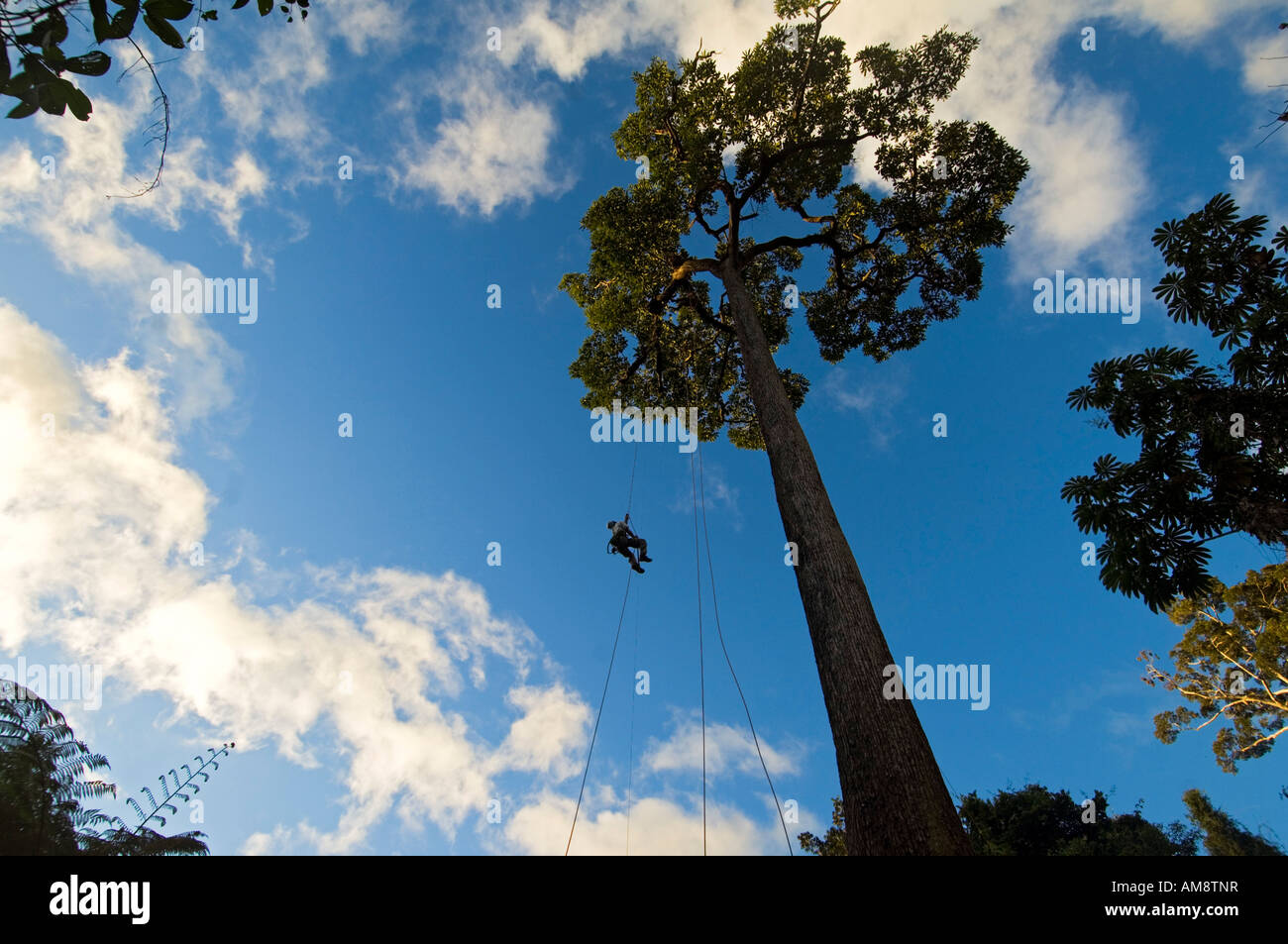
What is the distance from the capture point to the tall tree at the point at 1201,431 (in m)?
6.06

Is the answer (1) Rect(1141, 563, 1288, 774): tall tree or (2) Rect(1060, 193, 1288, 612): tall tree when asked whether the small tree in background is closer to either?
(1) Rect(1141, 563, 1288, 774): tall tree

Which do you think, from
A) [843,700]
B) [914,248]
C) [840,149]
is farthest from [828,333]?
[843,700]

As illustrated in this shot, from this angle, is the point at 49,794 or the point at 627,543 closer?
the point at 49,794

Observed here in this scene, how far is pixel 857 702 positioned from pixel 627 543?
17.2ft

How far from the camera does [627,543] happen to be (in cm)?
855

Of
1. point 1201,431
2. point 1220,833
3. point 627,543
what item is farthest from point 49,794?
point 1220,833

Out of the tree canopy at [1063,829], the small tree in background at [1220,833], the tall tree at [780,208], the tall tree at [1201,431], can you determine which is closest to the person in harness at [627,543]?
the tall tree at [780,208]

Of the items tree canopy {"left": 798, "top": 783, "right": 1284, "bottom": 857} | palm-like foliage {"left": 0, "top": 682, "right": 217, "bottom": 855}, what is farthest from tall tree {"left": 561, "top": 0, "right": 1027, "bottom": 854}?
tree canopy {"left": 798, "top": 783, "right": 1284, "bottom": 857}

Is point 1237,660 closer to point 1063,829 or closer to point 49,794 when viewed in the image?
point 1063,829

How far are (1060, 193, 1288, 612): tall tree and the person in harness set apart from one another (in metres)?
5.88

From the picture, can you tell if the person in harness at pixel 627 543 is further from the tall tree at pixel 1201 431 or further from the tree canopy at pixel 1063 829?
the tree canopy at pixel 1063 829
